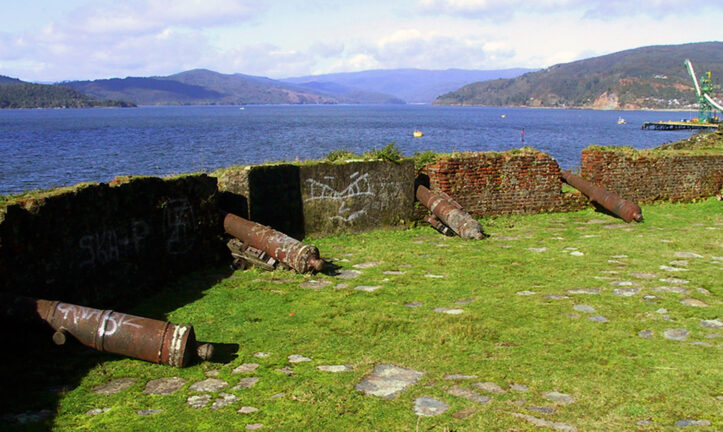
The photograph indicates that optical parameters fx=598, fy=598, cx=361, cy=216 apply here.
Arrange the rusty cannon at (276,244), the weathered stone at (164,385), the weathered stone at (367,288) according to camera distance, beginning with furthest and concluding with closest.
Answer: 1. the rusty cannon at (276,244)
2. the weathered stone at (367,288)
3. the weathered stone at (164,385)

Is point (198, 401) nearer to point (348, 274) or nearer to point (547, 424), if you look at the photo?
point (547, 424)

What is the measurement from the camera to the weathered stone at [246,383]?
4.61 meters

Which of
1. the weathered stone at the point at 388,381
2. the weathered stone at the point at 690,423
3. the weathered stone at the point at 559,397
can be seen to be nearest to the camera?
the weathered stone at the point at 690,423

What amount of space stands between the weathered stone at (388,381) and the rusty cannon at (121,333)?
55.9 inches

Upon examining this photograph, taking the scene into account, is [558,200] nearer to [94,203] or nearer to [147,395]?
[94,203]

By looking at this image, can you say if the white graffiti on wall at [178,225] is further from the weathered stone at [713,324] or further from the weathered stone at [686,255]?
the weathered stone at [686,255]

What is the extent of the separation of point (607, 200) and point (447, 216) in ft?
12.5

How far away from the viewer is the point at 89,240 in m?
6.59

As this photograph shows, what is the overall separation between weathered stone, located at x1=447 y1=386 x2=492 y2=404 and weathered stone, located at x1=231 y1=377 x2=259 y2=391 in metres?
1.52

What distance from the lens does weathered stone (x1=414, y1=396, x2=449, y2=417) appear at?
4.08 metres

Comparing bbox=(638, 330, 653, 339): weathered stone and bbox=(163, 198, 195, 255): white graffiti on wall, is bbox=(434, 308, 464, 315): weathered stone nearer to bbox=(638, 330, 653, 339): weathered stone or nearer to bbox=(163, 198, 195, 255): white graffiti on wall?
bbox=(638, 330, 653, 339): weathered stone

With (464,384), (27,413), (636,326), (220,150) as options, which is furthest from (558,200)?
(220,150)

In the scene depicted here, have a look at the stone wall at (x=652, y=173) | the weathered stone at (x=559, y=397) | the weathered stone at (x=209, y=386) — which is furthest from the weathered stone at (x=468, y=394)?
the stone wall at (x=652, y=173)

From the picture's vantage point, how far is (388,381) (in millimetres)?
4633
